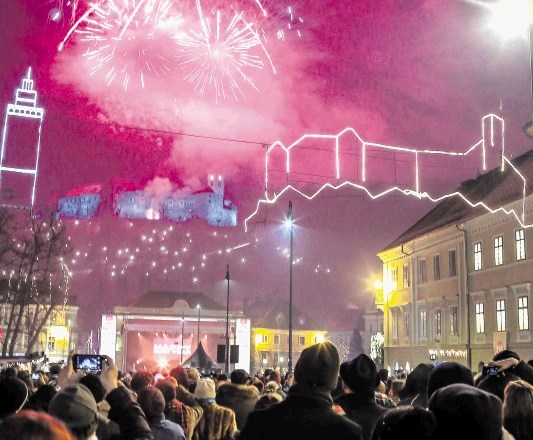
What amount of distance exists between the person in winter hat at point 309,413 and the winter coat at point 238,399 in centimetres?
447

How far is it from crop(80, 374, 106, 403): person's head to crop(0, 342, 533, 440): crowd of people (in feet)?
0.03

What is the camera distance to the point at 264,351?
10944 centimetres

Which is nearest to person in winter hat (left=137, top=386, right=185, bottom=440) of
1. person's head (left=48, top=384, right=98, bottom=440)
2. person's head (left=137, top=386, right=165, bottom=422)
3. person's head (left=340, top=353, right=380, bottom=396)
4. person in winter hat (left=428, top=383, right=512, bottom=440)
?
person's head (left=137, top=386, right=165, bottom=422)

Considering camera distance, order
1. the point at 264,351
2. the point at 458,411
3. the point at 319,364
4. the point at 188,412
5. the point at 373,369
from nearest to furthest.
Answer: the point at 458,411, the point at 319,364, the point at 373,369, the point at 188,412, the point at 264,351

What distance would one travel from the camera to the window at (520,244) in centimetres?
3497

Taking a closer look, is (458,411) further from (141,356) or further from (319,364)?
(141,356)

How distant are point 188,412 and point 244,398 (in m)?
0.74

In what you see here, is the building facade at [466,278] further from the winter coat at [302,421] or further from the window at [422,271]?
the winter coat at [302,421]

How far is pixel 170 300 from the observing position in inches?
4508

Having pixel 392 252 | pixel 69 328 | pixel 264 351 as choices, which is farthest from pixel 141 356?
pixel 392 252

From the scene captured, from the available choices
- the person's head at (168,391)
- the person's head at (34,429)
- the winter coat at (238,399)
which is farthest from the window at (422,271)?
the person's head at (34,429)

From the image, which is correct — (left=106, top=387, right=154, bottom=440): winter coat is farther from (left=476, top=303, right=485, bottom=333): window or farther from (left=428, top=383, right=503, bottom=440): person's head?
(left=476, top=303, right=485, bottom=333): window

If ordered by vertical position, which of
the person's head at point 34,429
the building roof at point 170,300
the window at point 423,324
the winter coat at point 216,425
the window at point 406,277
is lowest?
the winter coat at point 216,425

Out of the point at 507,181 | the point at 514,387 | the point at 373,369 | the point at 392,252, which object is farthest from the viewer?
the point at 392,252
